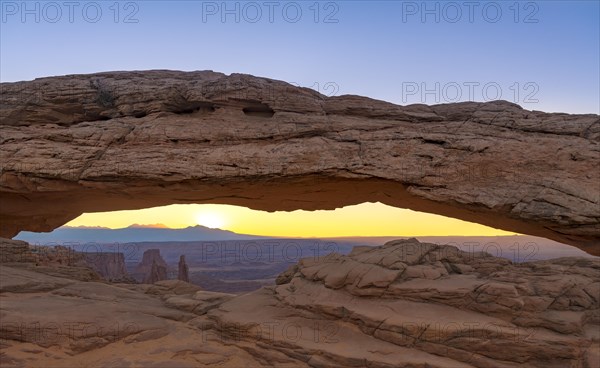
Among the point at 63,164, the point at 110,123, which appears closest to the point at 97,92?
the point at 110,123

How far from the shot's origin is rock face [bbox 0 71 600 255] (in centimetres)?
1358

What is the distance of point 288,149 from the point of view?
14625 mm

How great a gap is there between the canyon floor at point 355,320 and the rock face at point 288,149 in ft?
6.98

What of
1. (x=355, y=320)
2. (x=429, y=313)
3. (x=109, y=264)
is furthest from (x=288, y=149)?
(x=109, y=264)

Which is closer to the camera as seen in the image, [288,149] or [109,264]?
[288,149]

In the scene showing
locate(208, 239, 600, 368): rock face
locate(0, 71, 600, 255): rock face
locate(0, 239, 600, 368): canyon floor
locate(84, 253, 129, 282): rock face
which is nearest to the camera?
locate(208, 239, 600, 368): rock face

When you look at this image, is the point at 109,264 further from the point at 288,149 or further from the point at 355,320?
the point at 355,320

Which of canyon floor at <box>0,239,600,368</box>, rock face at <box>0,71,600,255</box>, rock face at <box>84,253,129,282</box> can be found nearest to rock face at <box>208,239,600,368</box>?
canyon floor at <box>0,239,600,368</box>

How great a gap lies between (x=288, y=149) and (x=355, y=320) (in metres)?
6.22

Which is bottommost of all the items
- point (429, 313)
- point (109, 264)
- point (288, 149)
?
point (109, 264)

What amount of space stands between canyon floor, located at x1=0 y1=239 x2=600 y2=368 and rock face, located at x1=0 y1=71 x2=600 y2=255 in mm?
2128

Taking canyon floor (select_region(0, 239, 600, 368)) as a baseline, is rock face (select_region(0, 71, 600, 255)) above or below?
above

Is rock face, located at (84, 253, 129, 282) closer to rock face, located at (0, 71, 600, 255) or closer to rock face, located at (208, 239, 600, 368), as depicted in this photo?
rock face, located at (0, 71, 600, 255)

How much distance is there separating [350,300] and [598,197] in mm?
8304
